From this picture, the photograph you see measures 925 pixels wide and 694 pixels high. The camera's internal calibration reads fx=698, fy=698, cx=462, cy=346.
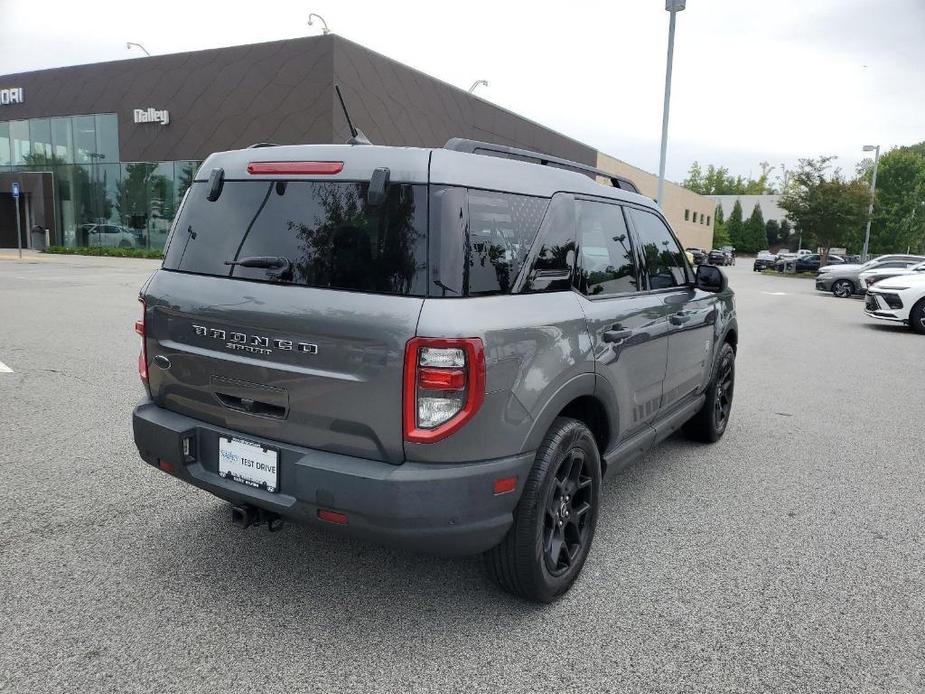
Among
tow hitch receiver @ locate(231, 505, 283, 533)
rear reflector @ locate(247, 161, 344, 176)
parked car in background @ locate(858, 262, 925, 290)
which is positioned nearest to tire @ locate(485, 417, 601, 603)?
tow hitch receiver @ locate(231, 505, 283, 533)

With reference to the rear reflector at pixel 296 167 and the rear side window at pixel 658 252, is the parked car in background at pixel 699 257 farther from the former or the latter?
the rear reflector at pixel 296 167

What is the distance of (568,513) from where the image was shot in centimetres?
308

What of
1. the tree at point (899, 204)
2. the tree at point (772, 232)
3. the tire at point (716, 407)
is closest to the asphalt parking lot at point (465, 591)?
the tire at point (716, 407)

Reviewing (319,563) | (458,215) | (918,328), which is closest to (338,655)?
(319,563)

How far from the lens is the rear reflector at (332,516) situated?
2.51m

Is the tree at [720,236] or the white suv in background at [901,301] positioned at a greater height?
the tree at [720,236]

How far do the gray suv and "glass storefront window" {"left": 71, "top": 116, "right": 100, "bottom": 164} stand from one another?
35083 millimetres

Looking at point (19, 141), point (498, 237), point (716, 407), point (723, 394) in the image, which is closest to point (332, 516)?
point (498, 237)

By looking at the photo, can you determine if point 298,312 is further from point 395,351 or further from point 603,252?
point 603,252

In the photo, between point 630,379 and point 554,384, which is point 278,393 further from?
point 630,379

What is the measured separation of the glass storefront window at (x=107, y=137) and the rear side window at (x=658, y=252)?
110ft

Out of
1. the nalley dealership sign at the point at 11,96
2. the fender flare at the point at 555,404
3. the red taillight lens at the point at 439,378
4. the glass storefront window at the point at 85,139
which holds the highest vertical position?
the nalley dealership sign at the point at 11,96

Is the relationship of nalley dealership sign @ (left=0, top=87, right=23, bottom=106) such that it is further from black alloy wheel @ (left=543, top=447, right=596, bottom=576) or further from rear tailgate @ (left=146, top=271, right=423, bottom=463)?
black alloy wheel @ (left=543, top=447, right=596, bottom=576)

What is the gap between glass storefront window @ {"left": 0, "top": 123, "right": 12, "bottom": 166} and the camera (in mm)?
36094
